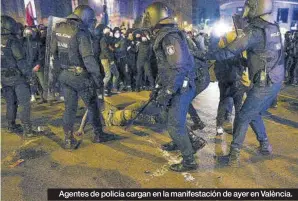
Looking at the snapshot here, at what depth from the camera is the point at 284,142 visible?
475 centimetres

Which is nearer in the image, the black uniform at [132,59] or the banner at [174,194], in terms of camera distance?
the banner at [174,194]

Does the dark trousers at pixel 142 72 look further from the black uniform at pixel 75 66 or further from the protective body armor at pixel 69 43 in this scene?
the protective body armor at pixel 69 43

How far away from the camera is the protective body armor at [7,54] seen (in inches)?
Result: 194

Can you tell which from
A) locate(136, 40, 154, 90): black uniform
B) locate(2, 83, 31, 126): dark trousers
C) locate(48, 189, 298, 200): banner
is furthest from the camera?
locate(136, 40, 154, 90): black uniform

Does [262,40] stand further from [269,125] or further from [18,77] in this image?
[18,77]

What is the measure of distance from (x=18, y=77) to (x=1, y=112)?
265cm

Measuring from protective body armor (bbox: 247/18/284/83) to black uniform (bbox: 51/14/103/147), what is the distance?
2.23 metres

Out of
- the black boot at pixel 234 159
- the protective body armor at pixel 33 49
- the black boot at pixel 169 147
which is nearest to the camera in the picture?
the black boot at pixel 234 159

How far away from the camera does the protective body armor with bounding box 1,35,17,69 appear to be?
4.92m

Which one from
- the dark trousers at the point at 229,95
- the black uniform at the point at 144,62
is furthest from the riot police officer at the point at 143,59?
the dark trousers at the point at 229,95

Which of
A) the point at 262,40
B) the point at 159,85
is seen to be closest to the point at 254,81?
the point at 262,40

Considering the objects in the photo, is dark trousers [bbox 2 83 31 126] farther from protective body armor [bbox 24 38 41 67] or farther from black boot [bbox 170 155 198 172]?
black boot [bbox 170 155 198 172]

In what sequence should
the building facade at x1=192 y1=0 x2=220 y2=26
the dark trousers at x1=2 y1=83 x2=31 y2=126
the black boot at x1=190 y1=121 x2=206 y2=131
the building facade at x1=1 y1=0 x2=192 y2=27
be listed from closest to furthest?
the dark trousers at x1=2 y1=83 x2=31 y2=126 < the black boot at x1=190 y1=121 x2=206 y2=131 < the building facade at x1=1 y1=0 x2=192 y2=27 < the building facade at x1=192 y1=0 x2=220 y2=26

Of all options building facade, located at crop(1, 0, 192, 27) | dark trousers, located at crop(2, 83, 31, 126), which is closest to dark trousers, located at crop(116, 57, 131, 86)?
dark trousers, located at crop(2, 83, 31, 126)
